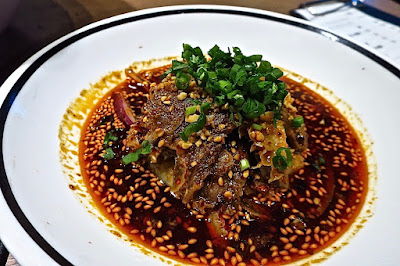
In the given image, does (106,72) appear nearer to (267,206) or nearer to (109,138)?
(109,138)

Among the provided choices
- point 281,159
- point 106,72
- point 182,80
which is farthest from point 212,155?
point 106,72

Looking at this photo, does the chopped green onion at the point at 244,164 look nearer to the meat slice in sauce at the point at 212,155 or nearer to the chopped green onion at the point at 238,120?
the meat slice in sauce at the point at 212,155

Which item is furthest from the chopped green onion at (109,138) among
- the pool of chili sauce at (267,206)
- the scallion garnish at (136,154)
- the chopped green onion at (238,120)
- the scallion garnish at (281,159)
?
the scallion garnish at (281,159)

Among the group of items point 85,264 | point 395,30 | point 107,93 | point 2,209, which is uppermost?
point 395,30

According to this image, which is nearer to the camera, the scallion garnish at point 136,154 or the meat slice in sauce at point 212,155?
the meat slice in sauce at point 212,155

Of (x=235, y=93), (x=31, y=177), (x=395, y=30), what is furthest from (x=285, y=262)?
(x=395, y=30)

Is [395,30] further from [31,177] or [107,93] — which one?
[31,177]
